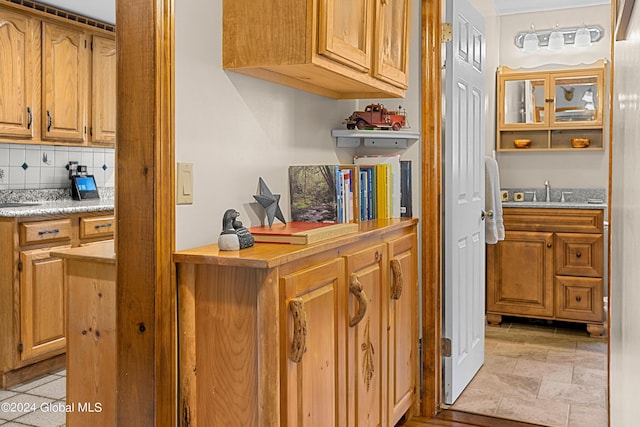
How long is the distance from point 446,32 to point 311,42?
1325 millimetres

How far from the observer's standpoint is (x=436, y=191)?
2.88 m

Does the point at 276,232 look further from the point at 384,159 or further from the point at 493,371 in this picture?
the point at 493,371

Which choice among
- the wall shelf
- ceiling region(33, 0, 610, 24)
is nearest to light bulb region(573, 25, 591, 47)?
ceiling region(33, 0, 610, 24)

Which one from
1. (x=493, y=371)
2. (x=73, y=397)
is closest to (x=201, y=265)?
(x=73, y=397)

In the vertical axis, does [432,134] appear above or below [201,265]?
above

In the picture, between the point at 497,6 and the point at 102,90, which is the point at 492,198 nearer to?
the point at 497,6

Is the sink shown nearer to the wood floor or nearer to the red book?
the red book

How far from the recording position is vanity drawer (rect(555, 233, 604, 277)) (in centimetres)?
423

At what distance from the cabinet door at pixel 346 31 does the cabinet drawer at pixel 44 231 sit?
229 centimetres

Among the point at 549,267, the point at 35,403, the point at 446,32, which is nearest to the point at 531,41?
the point at 549,267

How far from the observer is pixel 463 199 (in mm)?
3182

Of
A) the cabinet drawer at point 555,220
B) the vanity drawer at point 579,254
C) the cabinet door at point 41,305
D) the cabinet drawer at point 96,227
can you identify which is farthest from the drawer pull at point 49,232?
the vanity drawer at point 579,254

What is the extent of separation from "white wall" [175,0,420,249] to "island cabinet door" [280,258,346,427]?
13.9 inches

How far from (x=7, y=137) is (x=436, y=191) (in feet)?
9.04
